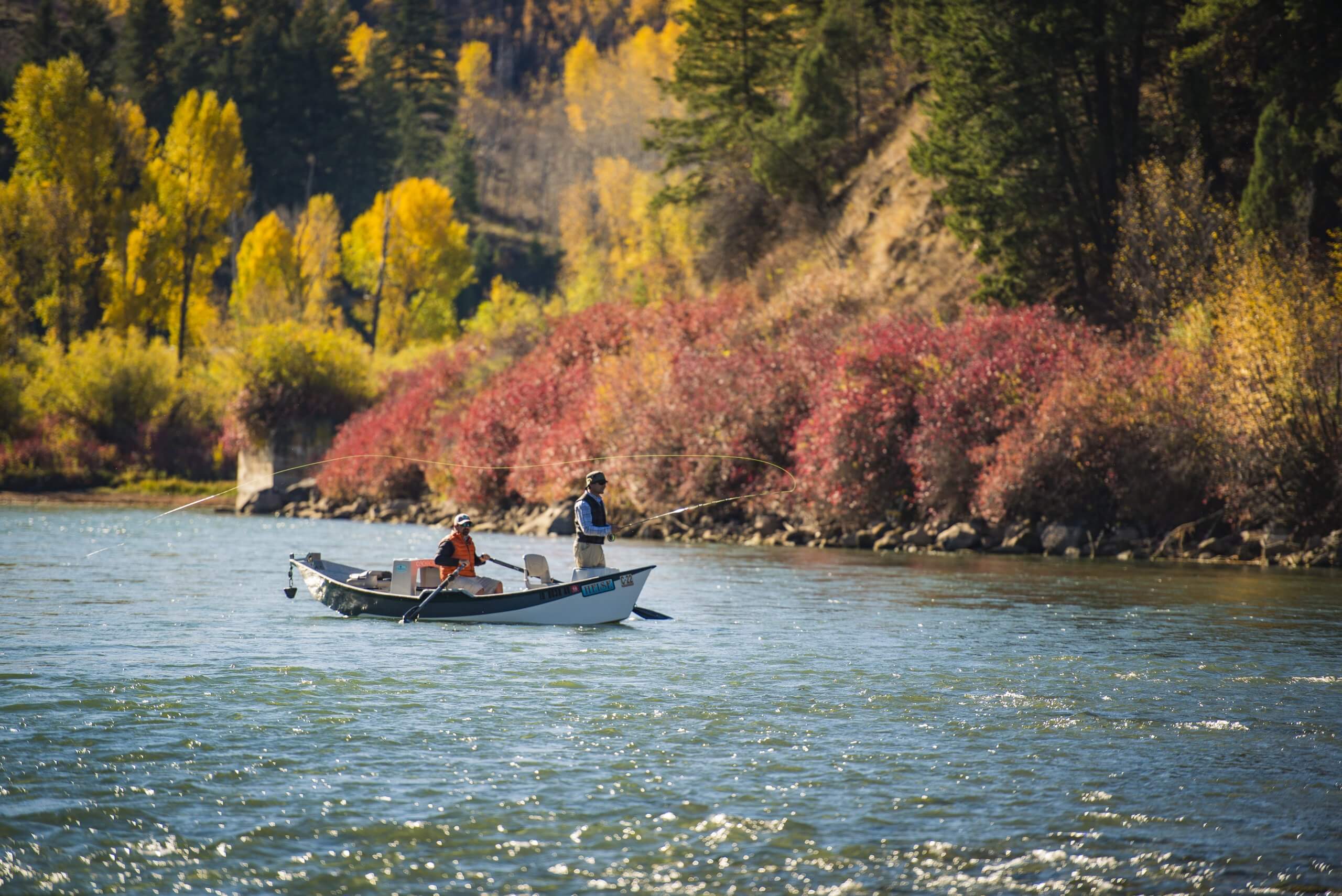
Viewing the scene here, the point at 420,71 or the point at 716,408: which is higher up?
the point at 420,71

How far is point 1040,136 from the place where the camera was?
42250 millimetres

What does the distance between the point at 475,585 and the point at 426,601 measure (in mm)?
962

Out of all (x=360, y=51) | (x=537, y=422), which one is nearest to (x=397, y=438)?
(x=537, y=422)

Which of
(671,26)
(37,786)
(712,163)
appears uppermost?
(671,26)

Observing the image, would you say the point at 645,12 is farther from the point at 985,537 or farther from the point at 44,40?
the point at 985,537

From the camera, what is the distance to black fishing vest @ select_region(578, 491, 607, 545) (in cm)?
2158

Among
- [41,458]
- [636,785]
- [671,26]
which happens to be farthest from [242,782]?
[671,26]

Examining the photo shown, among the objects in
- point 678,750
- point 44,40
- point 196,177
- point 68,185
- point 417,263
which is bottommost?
point 678,750

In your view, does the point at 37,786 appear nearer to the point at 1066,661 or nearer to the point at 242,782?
the point at 242,782

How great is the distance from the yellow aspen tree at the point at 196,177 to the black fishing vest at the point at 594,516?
54.0 meters

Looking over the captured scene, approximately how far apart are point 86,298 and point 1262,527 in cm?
5850

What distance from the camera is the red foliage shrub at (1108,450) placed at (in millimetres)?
34594

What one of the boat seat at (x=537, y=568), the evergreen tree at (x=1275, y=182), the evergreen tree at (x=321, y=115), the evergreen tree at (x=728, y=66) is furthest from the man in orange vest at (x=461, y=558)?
the evergreen tree at (x=321, y=115)

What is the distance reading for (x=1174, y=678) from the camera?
17375mm
